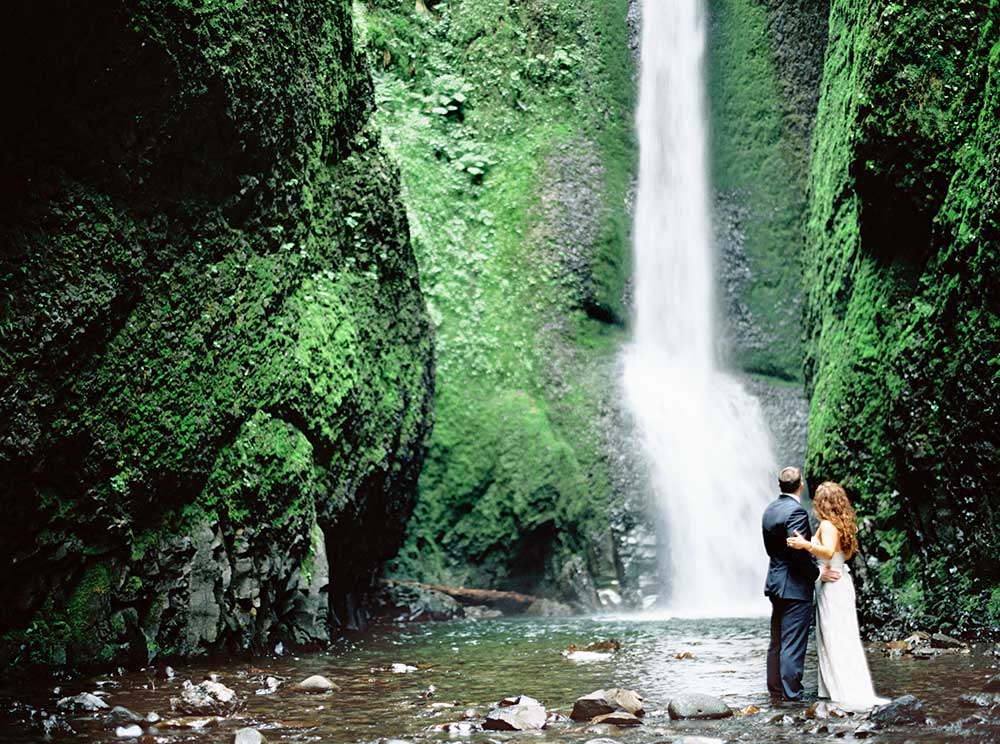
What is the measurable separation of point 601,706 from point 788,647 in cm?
158

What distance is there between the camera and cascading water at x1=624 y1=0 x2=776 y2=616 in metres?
16.6

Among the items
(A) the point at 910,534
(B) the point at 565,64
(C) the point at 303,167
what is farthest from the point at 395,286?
(B) the point at 565,64

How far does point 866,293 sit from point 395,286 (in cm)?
633

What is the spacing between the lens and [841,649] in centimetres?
627

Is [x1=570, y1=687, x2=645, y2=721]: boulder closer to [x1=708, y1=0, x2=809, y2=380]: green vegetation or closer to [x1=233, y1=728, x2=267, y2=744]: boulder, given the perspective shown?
[x1=233, y1=728, x2=267, y2=744]: boulder

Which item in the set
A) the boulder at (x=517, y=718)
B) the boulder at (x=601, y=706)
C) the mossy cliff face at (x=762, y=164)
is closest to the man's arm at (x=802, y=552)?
the boulder at (x=601, y=706)

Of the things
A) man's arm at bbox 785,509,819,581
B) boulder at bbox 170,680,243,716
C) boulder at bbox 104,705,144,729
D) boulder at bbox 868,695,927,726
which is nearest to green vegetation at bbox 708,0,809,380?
man's arm at bbox 785,509,819,581

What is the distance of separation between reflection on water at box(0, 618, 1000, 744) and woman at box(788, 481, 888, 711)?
0.44m

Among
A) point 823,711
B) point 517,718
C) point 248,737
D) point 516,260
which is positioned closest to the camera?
point 248,737

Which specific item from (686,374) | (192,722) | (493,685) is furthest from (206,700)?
(686,374)

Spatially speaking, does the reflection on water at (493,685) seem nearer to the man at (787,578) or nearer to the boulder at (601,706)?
the boulder at (601,706)

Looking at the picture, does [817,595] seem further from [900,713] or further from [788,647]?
[900,713]

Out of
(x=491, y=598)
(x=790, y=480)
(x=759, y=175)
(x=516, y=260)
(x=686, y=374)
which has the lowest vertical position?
(x=491, y=598)

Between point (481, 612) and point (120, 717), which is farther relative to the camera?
point (481, 612)
